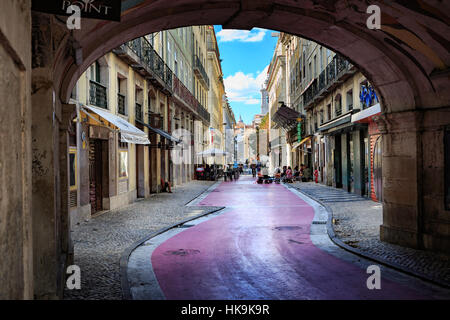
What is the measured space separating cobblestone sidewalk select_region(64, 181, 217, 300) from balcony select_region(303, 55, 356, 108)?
34.5 ft

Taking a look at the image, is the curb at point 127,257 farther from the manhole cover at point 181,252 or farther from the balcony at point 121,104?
the balcony at point 121,104

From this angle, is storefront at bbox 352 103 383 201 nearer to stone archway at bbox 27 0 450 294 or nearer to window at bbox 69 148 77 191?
stone archway at bbox 27 0 450 294

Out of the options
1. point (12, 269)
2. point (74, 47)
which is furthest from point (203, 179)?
point (12, 269)

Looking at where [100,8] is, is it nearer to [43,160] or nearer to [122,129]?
[43,160]

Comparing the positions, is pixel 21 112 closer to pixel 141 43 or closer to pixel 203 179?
pixel 141 43

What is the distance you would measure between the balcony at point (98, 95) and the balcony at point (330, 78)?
11472mm

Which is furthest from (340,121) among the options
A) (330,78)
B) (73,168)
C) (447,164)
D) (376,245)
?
(73,168)

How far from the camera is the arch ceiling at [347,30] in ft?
22.3

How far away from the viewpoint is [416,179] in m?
8.52

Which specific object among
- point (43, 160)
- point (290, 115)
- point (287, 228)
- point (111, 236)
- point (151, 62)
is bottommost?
point (287, 228)

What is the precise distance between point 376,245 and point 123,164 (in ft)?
36.4

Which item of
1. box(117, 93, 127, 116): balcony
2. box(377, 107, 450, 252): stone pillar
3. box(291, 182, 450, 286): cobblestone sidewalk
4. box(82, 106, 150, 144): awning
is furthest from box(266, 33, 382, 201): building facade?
box(117, 93, 127, 116): balcony
